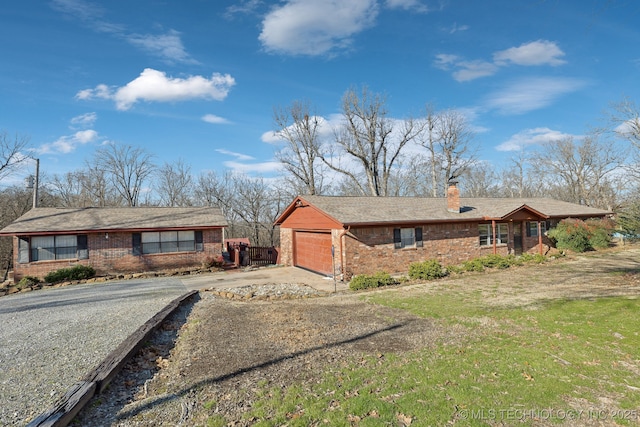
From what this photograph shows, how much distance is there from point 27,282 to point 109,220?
15.8 ft

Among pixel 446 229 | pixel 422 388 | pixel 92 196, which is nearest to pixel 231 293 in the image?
pixel 422 388

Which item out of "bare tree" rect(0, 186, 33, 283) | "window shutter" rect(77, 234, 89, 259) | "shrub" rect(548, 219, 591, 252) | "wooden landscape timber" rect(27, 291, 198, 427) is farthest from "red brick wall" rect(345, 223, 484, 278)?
"bare tree" rect(0, 186, 33, 283)

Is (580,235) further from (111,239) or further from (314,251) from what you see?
(111,239)

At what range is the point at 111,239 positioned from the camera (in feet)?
60.8

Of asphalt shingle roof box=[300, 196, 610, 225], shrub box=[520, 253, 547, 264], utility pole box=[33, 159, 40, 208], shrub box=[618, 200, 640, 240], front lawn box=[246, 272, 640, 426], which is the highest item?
utility pole box=[33, 159, 40, 208]

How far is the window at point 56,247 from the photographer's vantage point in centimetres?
1741

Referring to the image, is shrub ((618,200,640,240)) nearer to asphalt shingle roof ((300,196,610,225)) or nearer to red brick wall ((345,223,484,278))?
asphalt shingle roof ((300,196,610,225))

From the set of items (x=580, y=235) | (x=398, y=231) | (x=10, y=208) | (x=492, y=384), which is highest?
(x=10, y=208)

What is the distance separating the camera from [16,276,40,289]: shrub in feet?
51.2

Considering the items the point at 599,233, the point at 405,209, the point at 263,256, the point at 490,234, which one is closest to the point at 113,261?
the point at 263,256

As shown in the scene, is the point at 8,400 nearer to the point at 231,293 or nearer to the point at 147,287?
the point at 231,293

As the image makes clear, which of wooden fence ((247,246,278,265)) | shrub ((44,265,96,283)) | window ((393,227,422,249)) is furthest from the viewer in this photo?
wooden fence ((247,246,278,265))

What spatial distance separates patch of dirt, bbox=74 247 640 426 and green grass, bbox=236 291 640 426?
1.15 ft

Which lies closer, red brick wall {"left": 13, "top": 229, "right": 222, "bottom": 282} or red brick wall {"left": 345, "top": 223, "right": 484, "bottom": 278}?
red brick wall {"left": 345, "top": 223, "right": 484, "bottom": 278}
